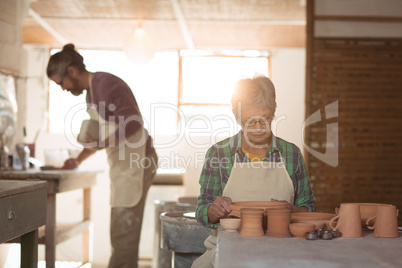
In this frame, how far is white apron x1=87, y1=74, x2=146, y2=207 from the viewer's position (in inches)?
131

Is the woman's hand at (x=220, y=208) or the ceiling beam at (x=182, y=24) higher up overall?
the ceiling beam at (x=182, y=24)

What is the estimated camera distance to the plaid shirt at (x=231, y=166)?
221 centimetres

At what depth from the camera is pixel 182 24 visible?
5.91 metres

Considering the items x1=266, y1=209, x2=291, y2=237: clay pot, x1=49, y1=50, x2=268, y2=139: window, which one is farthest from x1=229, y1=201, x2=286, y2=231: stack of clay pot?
x1=49, y1=50, x2=268, y2=139: window

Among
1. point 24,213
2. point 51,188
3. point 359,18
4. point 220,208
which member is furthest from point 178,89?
point 220,208

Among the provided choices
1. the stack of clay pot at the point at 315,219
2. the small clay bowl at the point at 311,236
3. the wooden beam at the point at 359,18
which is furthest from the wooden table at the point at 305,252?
the wooden beam at the point at 359,18

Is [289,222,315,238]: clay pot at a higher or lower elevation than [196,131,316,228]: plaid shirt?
lower

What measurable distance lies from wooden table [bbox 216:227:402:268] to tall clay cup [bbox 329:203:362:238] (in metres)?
0.04

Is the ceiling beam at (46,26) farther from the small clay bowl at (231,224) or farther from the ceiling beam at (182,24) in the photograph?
the small clay bowl at (231,224)

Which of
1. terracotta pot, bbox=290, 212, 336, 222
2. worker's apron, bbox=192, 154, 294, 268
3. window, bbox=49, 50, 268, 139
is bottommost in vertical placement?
terracotta pot, bbox=290, 212, 336, 222

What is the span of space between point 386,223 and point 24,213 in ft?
5.72

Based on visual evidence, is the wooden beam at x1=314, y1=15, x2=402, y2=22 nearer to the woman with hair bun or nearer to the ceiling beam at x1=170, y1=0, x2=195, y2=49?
the ceiling beam at x1=170, y1=0, x2=195, y2=49

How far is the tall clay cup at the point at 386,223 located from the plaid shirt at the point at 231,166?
0.51 meters

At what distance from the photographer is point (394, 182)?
4.77 metres
